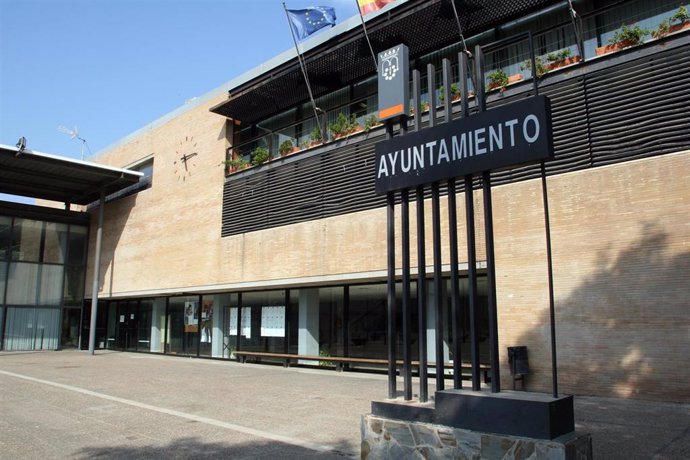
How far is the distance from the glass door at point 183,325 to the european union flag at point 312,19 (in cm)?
1192

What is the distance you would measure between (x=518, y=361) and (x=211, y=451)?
22.9 ft

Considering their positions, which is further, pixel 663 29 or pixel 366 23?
pixel 366 23

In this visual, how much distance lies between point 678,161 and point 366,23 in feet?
30.9

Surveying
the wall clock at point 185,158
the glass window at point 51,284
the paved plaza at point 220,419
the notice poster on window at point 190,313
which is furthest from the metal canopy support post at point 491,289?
the glass window at point 51,284

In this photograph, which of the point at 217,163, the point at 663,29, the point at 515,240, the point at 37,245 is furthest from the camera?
the point at 37,245

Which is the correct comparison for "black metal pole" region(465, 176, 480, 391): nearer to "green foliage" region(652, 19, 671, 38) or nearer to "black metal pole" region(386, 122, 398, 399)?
"black metal pole" region(386, 122, 398, 399)

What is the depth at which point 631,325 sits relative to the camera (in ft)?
34.1

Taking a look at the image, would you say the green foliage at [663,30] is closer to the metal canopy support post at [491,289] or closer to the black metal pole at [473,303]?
the metal canopy support post at [491,289]

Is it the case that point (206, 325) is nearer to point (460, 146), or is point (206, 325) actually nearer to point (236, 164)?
point (236, 164)

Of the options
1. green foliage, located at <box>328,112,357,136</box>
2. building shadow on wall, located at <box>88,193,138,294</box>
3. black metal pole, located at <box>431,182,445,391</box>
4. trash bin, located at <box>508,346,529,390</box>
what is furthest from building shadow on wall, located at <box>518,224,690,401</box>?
building shadow on wall, located at <box>88,193,138,294</box>

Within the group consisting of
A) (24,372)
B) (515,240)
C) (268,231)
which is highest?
(268,231)

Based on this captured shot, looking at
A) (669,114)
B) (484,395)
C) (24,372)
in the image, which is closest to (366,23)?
(669,114)

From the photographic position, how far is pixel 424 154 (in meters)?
6.16

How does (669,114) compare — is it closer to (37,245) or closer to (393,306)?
(393,306)
